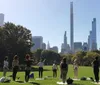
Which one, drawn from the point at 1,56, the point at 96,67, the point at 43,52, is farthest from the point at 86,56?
the point at 96,67

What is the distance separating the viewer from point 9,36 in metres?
87.0

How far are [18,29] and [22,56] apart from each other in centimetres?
1346

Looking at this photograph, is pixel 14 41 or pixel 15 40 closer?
pixel 14 41

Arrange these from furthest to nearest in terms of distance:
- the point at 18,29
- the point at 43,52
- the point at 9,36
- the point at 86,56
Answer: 1. the point at 43,52
2. the point at 86,56
3. the point at 18,29
4. the point at 9,36

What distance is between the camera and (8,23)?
92.2m

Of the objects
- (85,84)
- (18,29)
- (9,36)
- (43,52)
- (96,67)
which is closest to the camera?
(85,84)

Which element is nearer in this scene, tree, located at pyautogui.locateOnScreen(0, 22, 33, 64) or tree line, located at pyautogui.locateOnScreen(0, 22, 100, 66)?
tree line, located at pyautogui.locateOnScreen(0, 22, 100, 66)

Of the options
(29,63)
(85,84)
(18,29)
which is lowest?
(85,84)

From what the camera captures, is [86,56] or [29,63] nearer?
[29,63]

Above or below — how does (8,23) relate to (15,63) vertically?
above

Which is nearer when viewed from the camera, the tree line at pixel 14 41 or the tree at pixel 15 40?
the tree line at pixel 14 41

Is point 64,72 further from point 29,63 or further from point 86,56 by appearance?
point 86,56

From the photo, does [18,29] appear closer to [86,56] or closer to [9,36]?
[9,36]

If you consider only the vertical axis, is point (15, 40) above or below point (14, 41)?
above
